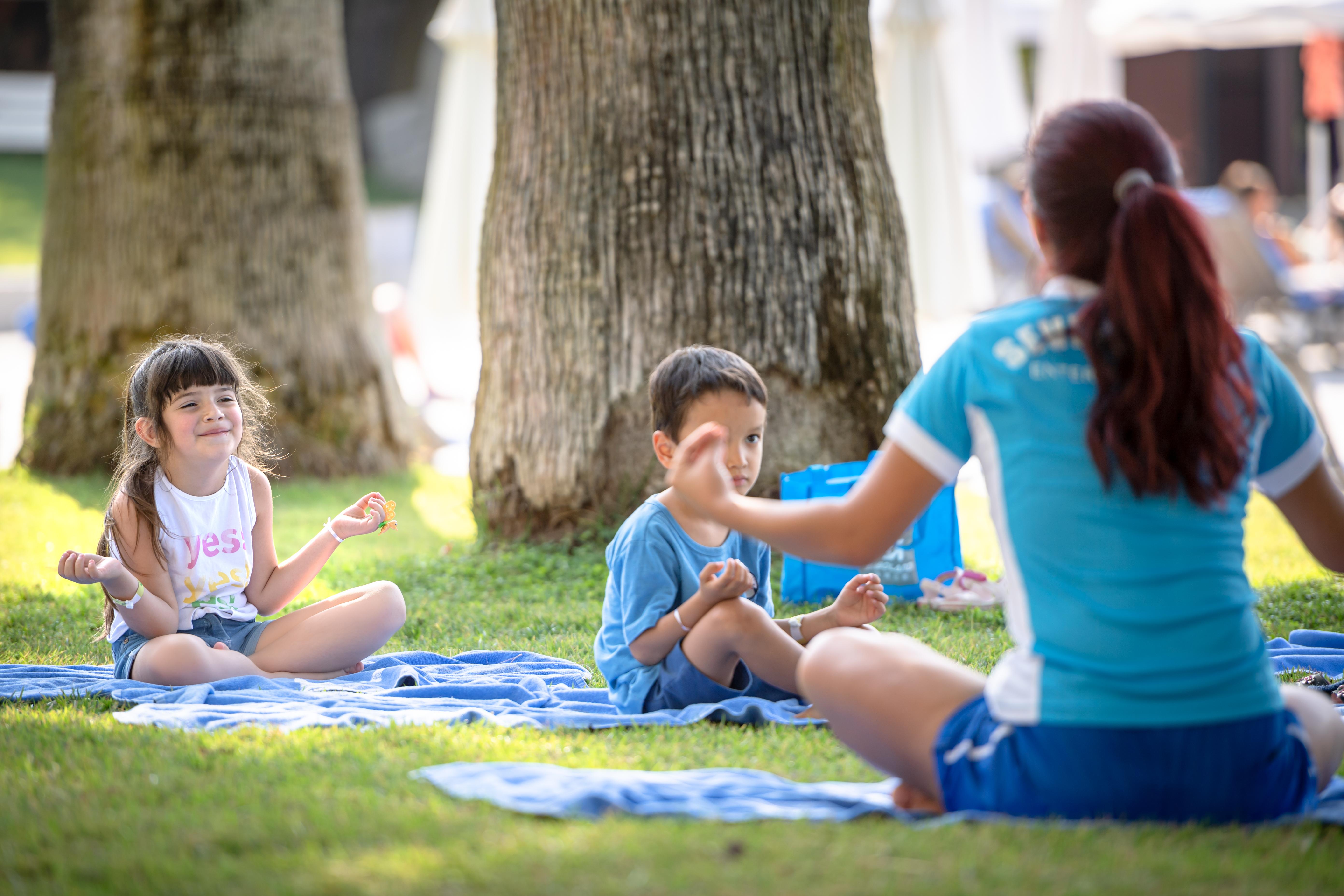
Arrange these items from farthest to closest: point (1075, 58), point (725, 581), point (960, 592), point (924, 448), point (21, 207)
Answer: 1. point (21, 207)
2. point (1075, 58)
3. point (960, 592)
4. point (725, 581)
5. point (924, 448)

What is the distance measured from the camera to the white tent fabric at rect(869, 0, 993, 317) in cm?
957

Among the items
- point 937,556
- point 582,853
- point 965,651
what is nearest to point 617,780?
point 582,853

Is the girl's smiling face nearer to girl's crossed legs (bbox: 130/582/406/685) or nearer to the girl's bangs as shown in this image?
the girl's bangs

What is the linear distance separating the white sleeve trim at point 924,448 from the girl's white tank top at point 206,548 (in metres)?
2.24

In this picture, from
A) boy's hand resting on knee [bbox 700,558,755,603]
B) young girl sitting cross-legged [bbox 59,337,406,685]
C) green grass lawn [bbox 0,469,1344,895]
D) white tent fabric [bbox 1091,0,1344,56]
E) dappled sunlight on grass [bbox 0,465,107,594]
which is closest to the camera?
green grass lawn [bbox 0,469,1344,895]

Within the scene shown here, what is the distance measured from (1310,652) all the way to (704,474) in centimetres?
244

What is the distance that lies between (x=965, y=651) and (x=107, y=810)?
2.45 m

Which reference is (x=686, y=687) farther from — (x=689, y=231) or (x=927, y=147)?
(x=927, y=147)

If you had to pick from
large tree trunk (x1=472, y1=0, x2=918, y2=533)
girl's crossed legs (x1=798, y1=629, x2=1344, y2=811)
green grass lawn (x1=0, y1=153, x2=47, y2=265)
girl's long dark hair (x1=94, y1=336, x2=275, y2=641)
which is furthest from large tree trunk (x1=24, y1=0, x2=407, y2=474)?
green grass lawn (x1=0, y1=153, x2=47, y2=265)

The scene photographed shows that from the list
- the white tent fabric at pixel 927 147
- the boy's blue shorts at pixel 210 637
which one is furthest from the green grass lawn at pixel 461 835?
the white tent fabric at pixel 927 147

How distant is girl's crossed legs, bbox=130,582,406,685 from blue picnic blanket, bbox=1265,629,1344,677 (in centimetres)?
248

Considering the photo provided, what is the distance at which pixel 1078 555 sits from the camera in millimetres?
2168

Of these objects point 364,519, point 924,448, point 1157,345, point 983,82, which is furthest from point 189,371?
point 983,82

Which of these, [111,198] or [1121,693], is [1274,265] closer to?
[111,198]
